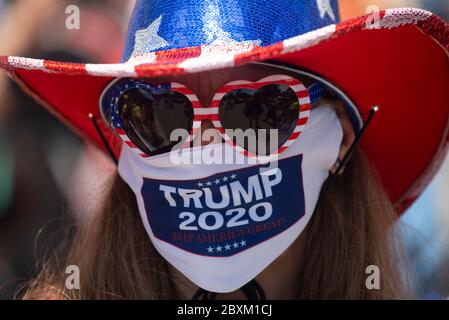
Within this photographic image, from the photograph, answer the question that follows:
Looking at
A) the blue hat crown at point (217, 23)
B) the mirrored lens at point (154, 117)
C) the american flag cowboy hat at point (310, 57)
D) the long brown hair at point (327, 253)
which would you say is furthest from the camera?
the long brown hair at point (327, 253)

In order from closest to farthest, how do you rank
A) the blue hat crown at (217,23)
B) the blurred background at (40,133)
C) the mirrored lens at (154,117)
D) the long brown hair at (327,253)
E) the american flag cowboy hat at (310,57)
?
1. the american flag cowboy hat at (310,57)
2. the blue hat crown at (217,23)
3. the mirrored lens at (154,117)
4. the long brown hair at (327,253)
5. the blurred background at (40,133)

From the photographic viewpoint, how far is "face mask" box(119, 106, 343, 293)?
1.43 m

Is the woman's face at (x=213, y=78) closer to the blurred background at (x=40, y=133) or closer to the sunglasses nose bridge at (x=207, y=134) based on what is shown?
the sunglasses nose bridge at (x=207, y=134)

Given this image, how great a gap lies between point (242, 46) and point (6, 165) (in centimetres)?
223

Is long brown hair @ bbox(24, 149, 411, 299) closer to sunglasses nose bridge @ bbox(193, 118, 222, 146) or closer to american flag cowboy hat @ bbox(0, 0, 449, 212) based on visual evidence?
american flag cowboy hat @ bbox(0, 0, 449, 212)

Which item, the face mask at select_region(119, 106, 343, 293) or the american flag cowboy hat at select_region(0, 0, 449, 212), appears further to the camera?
the face mask at select_region(119, 106, 343, 293)

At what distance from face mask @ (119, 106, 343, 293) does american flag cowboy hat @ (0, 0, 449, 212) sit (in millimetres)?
179

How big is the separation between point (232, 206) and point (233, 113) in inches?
9.0

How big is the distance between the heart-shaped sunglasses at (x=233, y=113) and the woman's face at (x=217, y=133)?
2 centimetres

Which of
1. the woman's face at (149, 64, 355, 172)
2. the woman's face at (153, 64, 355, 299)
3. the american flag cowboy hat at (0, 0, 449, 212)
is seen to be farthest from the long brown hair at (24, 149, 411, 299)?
the woman's face at (149, 64, 355, 172)

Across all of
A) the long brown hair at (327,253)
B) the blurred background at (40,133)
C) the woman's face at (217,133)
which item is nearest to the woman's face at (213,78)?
the woman's face at (217,133)

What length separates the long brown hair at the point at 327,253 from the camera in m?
1.66

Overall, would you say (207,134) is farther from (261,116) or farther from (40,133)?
(40,133)
